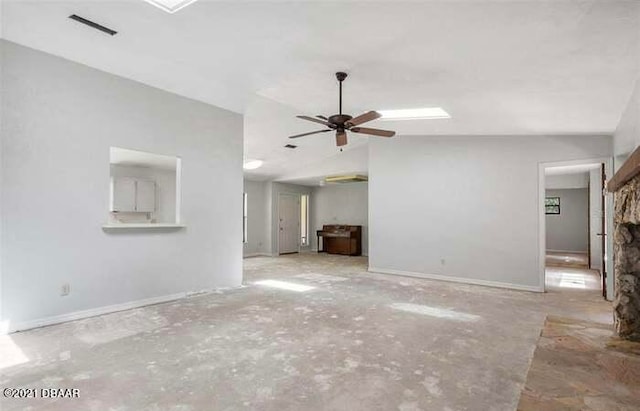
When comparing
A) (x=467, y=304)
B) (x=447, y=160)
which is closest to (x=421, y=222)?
(x=447, y=160)

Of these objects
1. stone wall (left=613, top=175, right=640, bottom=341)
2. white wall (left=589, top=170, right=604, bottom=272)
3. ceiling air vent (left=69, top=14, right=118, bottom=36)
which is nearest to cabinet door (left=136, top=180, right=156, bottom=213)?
ceiling air vent (left=69, top=14, right=118, bottom=36)

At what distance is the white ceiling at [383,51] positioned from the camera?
96.3 inches

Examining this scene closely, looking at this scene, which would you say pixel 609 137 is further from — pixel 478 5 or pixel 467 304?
pixel 478 5

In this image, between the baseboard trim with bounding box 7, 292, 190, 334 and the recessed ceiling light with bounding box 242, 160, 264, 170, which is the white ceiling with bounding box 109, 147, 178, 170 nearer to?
the recessed ceiling light with bounding box 242, 160, 264, 170

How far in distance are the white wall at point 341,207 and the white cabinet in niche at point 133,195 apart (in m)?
5.33

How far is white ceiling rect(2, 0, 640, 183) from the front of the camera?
2445mm

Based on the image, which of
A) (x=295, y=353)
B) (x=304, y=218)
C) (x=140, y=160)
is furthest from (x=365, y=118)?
(x=304, y=218)

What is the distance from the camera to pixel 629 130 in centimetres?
373

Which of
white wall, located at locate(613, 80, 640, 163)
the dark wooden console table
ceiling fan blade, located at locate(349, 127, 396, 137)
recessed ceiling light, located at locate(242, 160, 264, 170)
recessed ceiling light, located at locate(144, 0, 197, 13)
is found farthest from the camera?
the dark wooden console table

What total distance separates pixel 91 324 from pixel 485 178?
19.6 feet

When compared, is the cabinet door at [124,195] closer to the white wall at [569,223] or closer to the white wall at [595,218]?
the white wall at [595,218]

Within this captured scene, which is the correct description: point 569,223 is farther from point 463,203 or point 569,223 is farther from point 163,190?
point 163,190

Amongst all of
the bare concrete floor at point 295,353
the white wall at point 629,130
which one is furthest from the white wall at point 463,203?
the bare concrete floor at point 295,353

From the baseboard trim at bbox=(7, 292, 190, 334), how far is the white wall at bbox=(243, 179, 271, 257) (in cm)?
530
